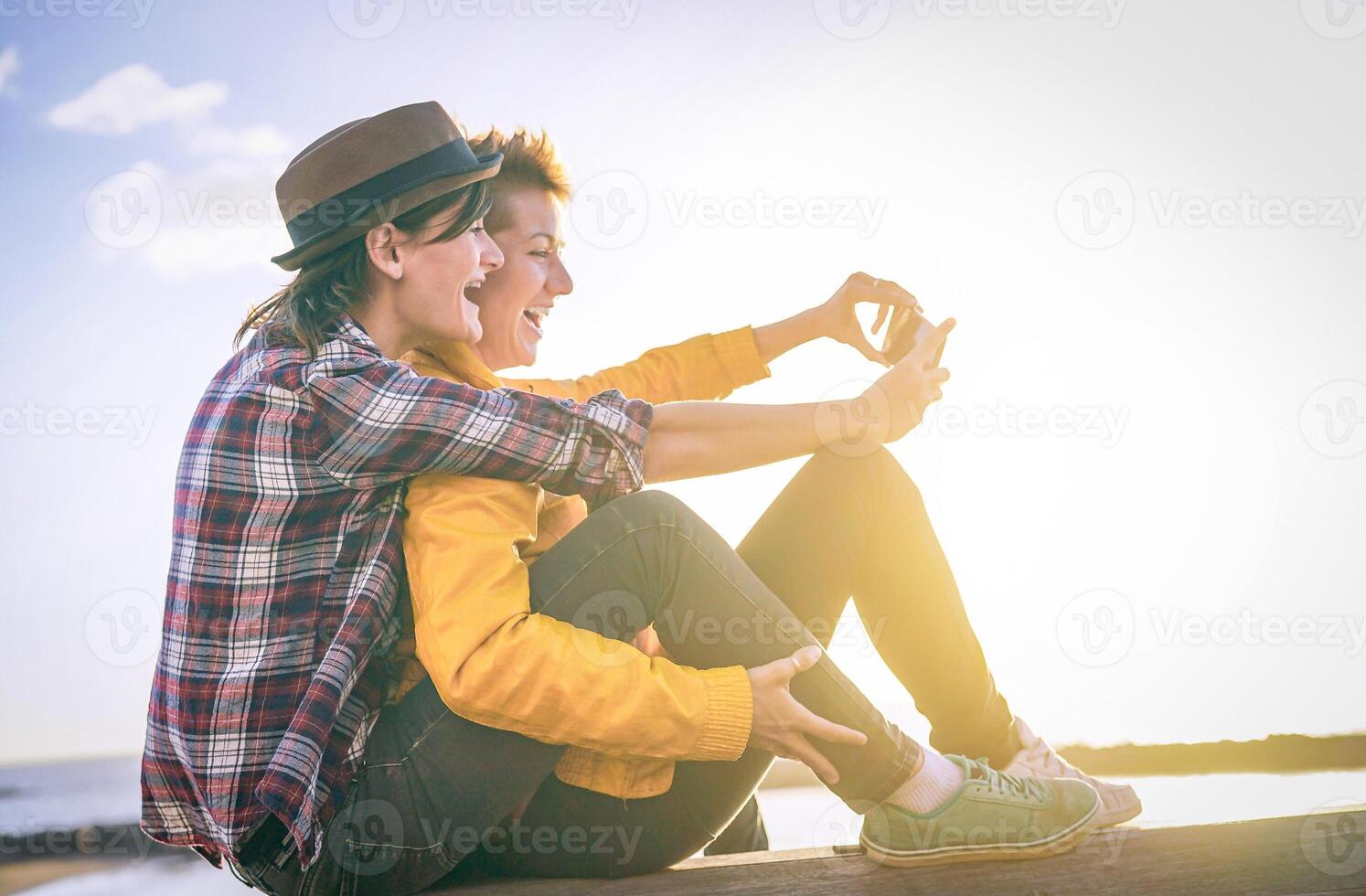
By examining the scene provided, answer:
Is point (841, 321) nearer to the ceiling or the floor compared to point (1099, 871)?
nearer to the ceiling

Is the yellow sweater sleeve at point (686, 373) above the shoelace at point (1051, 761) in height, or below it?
above

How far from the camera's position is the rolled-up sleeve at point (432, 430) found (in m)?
1.19

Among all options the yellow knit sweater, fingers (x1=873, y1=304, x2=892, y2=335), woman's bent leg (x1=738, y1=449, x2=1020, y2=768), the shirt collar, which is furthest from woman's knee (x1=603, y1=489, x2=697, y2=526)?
fingers (x1=873, y1=304, x2=892, y2=335)

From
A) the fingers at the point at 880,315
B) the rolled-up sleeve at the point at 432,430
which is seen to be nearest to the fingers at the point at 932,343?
the fingers at the point at 880,315

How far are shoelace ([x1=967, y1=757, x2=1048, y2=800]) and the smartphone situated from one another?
0.76 meters

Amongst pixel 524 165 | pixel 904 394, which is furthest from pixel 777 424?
pixel 524 165

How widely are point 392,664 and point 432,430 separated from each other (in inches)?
13.3

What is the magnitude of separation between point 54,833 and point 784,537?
6458 millimetres

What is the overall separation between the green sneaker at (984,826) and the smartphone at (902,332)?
796mm

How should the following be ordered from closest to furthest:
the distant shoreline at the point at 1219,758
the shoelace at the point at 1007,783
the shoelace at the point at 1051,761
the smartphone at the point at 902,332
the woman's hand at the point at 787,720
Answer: the woman's hand at the point at 787,720 < the shoelace at the point at 1007,783 < the shoelace at the point at 1051,761 < the smartphone at the point at 902,332 < the distant shoreline at the point at 1219,758

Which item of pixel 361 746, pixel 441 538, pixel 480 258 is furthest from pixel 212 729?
pixel 480 258

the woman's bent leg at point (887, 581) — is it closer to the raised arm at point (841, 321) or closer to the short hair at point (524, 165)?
the raised arm at point (841, 321)

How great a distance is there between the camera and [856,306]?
198 centimetres

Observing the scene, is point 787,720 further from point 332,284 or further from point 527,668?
point 332,284
